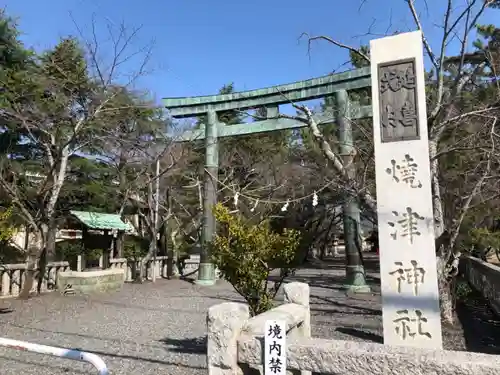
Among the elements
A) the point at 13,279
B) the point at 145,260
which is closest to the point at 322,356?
the point at 13,279

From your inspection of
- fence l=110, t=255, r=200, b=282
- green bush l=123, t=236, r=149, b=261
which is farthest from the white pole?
green bush l=123, t=236, r=149, b=261

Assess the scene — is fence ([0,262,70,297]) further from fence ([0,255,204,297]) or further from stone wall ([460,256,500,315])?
→ stone wall ([460,256,500,315])

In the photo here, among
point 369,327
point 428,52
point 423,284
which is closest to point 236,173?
point 369,327

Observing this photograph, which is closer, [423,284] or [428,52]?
[423,284]

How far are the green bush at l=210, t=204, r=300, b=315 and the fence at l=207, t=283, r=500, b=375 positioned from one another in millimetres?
2056

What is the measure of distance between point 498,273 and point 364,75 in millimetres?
6478

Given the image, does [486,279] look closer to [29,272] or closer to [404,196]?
[404,196]

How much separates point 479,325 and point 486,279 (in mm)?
2863

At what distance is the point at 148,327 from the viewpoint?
8.15 m

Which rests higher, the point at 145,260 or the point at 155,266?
the point at 145,260

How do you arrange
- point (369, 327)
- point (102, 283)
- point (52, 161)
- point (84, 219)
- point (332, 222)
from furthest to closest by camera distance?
point (332, 222) → point (84, 219) → point (102, 283) → point (52, 161) → point (369, 327)

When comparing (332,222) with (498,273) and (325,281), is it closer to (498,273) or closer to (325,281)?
(325,281)

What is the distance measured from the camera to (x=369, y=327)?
8.05 metres

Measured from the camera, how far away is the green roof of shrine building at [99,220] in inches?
581
